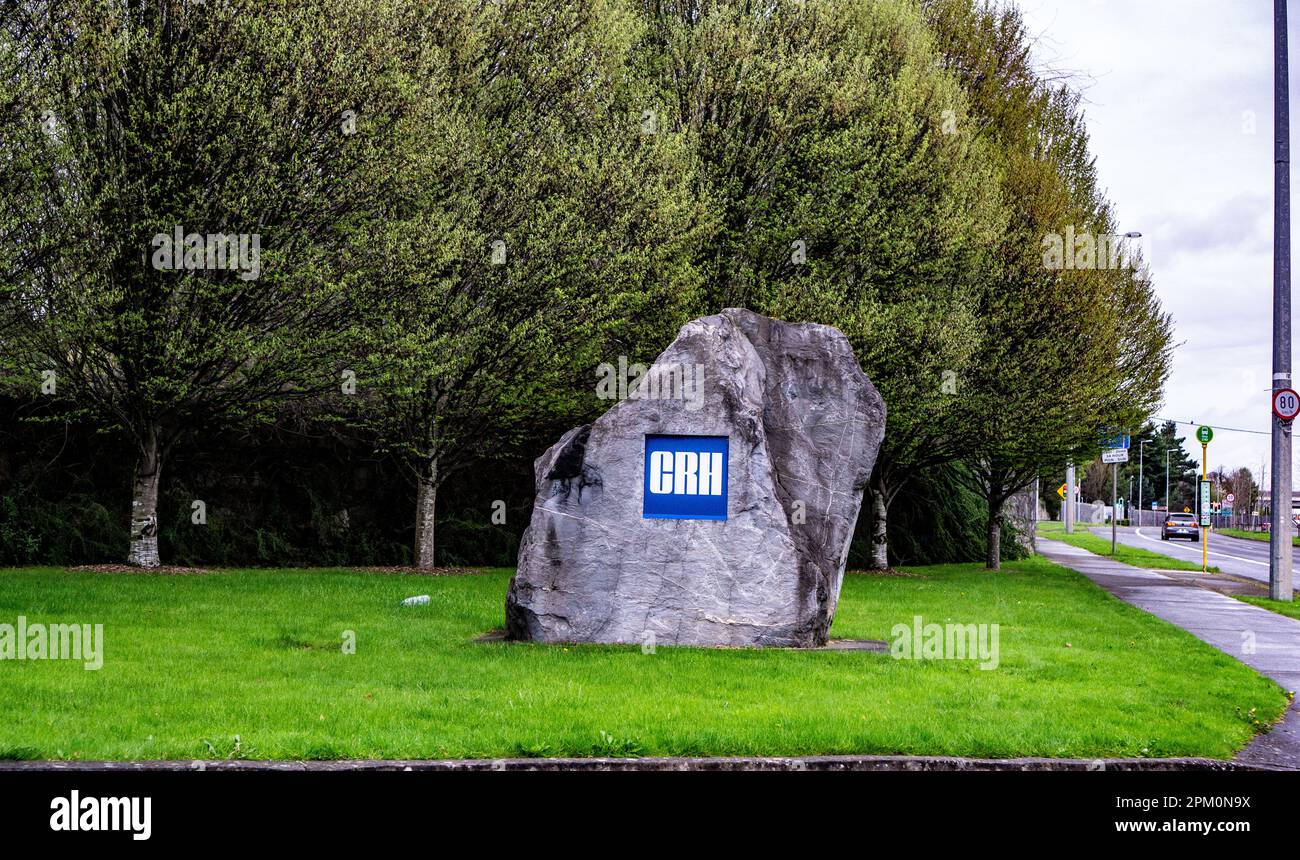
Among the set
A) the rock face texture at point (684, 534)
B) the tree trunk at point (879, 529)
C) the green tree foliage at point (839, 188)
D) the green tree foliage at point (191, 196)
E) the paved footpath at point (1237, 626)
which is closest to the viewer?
the paved footpath at point (1237, 626)

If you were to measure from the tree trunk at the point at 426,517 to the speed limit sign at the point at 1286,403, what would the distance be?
51.4ft

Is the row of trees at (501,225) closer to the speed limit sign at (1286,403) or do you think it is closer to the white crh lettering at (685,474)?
the speed limit sign at (1286,403)

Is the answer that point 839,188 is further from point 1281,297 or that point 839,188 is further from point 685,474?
point 685,474

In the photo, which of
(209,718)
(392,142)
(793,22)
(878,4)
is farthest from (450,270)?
(209,718)

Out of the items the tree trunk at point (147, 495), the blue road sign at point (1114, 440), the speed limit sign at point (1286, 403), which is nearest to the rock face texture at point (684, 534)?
the tree trunk at point (147, 495)

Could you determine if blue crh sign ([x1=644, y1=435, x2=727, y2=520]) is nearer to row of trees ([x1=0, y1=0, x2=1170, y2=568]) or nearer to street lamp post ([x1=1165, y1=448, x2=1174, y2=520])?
row of trees ([x1=0, y1=0, x2=1170, y2=568])

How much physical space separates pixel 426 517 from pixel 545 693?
13680 mm

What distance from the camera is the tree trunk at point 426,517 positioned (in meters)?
21.2

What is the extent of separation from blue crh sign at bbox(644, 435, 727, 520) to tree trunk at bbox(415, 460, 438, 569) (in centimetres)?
1091

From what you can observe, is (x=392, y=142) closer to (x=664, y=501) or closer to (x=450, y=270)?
(x=450, y=270)

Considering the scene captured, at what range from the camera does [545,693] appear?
8.27 metres

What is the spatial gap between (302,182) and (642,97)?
298 inches

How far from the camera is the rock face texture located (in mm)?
11031

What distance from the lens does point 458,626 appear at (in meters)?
12.2
